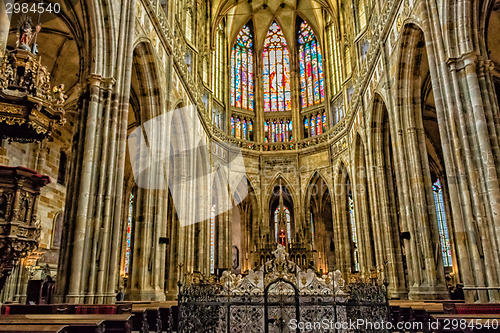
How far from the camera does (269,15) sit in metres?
33.6

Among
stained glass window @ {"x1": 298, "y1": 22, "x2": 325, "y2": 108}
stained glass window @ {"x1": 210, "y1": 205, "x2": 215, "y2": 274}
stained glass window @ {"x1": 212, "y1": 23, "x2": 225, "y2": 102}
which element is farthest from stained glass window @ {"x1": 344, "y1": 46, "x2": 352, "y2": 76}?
stained glass window @ {"x1": 210, "y1": 205, "x2": 215, "y2": 274}

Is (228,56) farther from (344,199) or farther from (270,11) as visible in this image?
(344,199)

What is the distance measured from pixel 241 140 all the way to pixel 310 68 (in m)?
8.64

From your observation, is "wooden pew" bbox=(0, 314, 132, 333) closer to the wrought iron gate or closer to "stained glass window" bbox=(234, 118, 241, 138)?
the wrought iron gate

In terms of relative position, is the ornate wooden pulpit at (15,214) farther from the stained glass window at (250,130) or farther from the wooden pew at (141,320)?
the stained glass window at (250,130)

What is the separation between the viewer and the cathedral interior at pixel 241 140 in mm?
10000

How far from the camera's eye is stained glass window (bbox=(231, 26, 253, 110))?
32.3 m

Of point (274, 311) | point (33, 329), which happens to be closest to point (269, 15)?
point (274, 311)

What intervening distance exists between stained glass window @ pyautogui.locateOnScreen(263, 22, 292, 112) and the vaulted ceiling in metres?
0.64

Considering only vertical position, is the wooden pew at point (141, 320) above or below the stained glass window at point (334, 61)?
below

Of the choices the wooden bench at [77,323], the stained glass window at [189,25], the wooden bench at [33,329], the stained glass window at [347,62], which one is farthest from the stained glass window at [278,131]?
the wooden bench at [33,329]

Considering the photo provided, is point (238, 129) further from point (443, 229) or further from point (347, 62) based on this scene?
point (443, 229)

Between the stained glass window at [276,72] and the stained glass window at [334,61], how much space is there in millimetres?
4043

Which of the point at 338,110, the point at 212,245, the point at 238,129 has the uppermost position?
the point at 338,110
